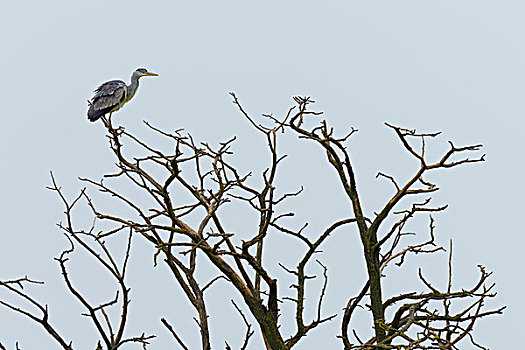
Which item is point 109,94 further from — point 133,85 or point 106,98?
point 133,85

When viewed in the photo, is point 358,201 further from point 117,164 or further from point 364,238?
point 117,164

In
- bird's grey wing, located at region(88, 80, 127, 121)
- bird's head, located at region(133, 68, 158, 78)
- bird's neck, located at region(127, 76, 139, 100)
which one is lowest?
bird's grey wing, located at region(88, 80, 127, 121)

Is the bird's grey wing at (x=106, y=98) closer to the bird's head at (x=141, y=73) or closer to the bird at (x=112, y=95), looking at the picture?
the bird at (x=112, y=95)

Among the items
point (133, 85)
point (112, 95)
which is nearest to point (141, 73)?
point (133, 85)

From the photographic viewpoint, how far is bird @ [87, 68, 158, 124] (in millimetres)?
3455

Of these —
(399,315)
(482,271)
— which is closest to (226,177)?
(399,315)

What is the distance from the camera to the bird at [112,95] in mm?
3455

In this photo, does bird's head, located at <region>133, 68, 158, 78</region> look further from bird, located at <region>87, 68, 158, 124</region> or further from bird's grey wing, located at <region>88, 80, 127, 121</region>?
bird's grey wing, located at <region>88, 80, 127, 121</region>

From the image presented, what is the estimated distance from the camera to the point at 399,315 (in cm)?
275

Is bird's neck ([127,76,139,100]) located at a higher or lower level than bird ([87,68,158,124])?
higher

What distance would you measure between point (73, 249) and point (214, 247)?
0.57 meters

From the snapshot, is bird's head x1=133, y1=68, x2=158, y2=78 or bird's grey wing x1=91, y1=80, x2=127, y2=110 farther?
bird's head x1=133, y1=68, x2=158, y2=78

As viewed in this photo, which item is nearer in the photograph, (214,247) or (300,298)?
(214,247)

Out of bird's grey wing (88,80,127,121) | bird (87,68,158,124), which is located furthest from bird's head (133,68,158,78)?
bird's grey wing (88,80,127,121)
